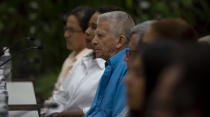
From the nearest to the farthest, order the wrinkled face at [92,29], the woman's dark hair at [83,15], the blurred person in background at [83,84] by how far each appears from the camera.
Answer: the blurred person in background at [83,84] < the wrinkled face at [92,29] < the woman's dark hair at [83,15]

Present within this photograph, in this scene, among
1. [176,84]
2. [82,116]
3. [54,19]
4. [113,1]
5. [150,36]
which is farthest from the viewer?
[54,19]

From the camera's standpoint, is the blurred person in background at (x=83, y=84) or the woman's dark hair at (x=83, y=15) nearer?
the blurred person in background at (x=83, y=84)

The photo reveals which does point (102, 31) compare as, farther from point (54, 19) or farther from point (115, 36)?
point (54, 19)

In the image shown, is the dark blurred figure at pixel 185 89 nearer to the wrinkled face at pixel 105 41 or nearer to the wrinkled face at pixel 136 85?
the wrinkled face at pixel 136 85

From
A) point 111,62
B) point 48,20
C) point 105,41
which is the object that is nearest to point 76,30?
point 105,41

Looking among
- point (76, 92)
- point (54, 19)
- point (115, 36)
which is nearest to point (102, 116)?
point (115, 36)

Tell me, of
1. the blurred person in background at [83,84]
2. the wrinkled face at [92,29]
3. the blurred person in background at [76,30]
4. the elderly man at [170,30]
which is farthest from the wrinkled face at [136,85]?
the blurred person in background at [76,30]

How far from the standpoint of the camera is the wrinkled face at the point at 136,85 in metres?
1.03

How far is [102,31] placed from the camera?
7.82 ft

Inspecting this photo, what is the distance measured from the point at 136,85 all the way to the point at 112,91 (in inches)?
38.7

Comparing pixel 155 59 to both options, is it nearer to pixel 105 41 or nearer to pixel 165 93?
pixel 165 93

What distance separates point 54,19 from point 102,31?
4.20 m

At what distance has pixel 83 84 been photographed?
2.80 metres

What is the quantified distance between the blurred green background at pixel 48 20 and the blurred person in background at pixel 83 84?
250cm
